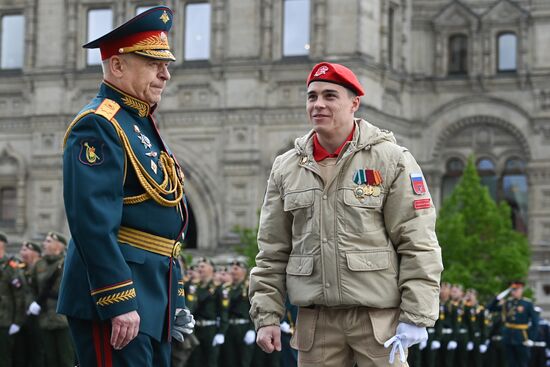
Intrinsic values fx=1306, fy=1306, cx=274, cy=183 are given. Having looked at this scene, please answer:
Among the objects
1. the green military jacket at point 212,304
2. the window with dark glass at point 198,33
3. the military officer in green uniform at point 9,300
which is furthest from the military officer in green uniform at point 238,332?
the window with dark glass at point 198,33

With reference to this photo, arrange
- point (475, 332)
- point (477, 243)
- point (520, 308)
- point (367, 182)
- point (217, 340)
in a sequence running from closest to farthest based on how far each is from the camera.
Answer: point (367, 182) → point (217, 340) → point (520, 308) → point (475, 332) → point (477, 243)

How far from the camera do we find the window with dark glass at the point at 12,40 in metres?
44.1

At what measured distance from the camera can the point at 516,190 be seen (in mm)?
44062

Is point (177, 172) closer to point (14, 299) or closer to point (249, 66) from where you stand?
point (14, 299)

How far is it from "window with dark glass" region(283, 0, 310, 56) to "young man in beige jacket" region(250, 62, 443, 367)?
109 ft

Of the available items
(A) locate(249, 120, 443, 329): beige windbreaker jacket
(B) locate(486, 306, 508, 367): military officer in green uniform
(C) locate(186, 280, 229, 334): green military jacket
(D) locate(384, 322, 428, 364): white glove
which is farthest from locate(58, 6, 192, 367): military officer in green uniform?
(B) locate(486, 306, 508, 367): military officer in green uniform

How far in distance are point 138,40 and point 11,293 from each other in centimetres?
1063

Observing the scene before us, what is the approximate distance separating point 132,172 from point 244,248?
3145 cm

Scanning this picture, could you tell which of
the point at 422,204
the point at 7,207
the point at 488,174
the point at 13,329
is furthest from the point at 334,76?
the point at 488,174

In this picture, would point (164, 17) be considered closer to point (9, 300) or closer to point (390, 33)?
point (9, 300)

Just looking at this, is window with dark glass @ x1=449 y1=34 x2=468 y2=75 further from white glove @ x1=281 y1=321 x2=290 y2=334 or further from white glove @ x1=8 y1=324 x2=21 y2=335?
white glove @ x1=8 y1=324 x2=21 y2=335

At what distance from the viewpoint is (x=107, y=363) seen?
6.72 m

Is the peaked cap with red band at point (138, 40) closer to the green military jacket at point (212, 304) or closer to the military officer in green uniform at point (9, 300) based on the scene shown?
the military officer in green uniform at point (9, 300)

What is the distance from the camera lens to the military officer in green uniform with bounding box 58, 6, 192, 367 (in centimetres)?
661
